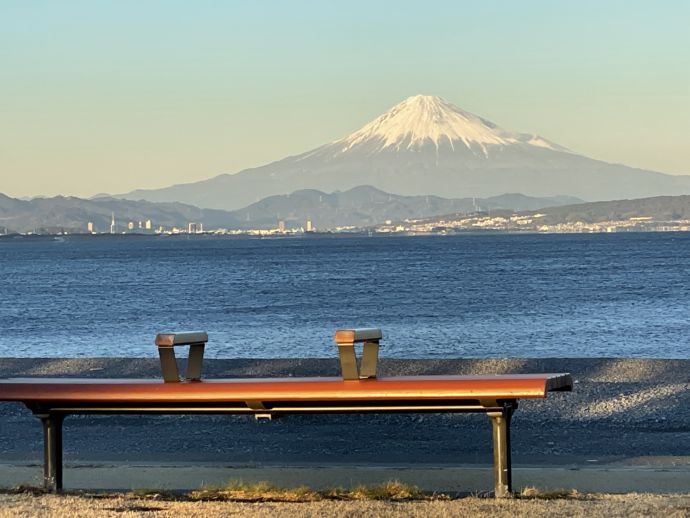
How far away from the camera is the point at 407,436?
41.7 feet

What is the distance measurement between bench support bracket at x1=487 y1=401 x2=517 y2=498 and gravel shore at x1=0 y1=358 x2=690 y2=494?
1.88 metres

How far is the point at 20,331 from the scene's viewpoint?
43.5 metres

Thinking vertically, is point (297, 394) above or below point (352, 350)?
below

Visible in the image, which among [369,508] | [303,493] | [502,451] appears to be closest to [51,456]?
[303,493]

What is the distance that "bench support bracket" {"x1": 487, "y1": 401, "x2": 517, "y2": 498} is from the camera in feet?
28.9

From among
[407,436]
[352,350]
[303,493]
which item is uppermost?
[352,350]

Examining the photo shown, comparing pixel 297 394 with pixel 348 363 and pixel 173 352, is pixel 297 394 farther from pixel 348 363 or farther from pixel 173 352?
pixel 173 352

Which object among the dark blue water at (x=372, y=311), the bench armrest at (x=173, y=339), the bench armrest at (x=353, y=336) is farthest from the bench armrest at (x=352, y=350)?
the dark blue water at (x=372, y=311)

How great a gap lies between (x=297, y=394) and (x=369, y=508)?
92 cm

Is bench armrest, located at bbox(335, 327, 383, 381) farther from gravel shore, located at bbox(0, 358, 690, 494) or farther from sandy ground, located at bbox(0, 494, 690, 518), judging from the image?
gravel shore, located at bbox(0, 358, 690, 494)

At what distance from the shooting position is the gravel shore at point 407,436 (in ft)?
37.0

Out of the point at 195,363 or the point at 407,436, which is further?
the point at 407,436

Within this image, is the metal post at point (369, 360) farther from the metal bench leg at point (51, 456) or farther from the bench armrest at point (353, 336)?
the metal bench leg at point (51, 456)

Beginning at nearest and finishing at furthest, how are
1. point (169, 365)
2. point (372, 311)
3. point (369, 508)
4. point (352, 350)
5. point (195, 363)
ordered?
point (369, 508), point (352, 350), point (169, 365), point (195, 363), point (372, 311)
